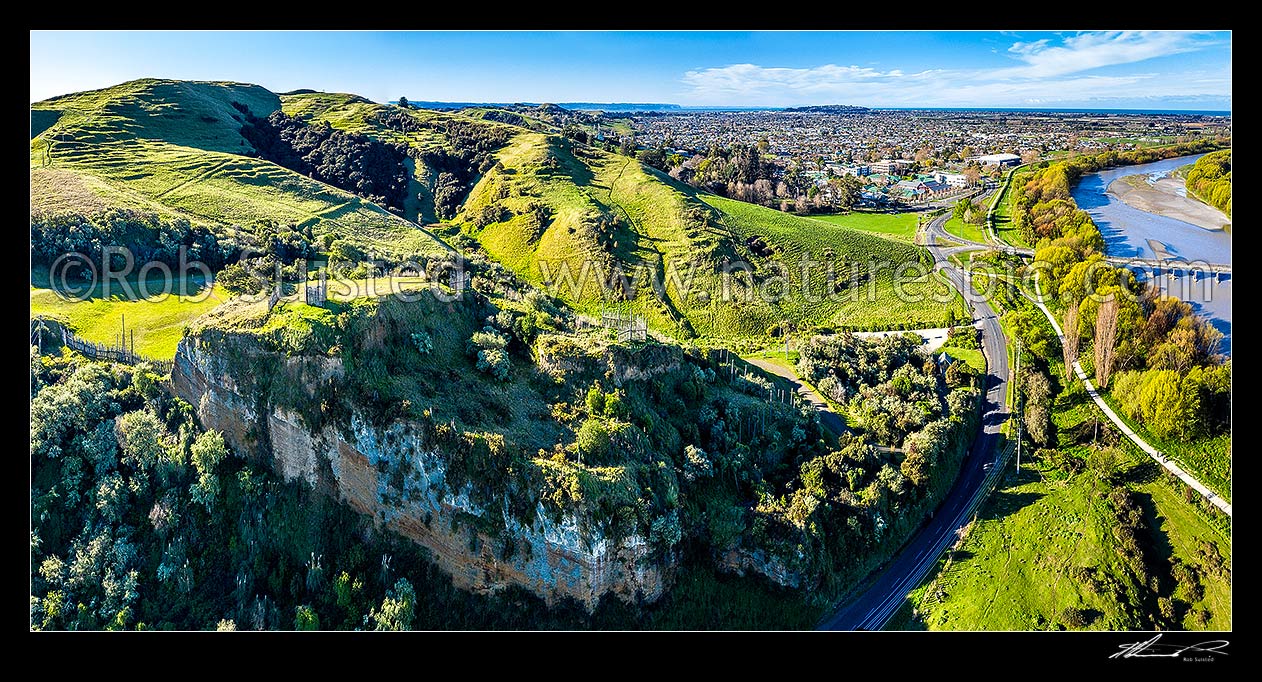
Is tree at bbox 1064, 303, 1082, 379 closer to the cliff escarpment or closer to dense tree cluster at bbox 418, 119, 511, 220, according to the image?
the cliff escarpment

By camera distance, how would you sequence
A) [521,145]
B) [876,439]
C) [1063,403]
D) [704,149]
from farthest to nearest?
[704,149] → [521,145] → [1063,403] → [876,439]

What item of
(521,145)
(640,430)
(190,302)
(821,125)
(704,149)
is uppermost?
(821,125)

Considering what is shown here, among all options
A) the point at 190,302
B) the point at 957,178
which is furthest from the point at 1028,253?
the point at 190,302

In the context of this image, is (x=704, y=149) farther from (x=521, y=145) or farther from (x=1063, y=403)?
(x=1063, y=403)

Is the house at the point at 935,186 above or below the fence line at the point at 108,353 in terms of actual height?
above
